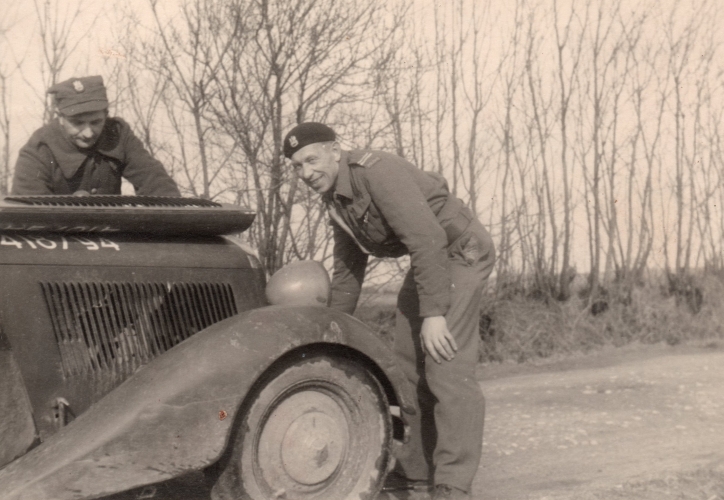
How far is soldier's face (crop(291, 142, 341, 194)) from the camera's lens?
3.85 m

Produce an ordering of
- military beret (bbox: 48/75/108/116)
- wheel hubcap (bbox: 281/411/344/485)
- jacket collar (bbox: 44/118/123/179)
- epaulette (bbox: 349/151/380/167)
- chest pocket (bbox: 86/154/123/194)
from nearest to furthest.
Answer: wheel hubcap (bbox: 281/411/344/485) < epaulette (bbox: 349/151/380/167) < military beret (bbox: 48/75/108/116) < jacket collar (bbox: 44/118/123/179) < chest pocket (bbox: 86/154/123/194)

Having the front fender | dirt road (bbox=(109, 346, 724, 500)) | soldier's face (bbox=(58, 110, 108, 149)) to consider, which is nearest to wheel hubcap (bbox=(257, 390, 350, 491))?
the front fender

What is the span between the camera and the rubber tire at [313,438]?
3.19 meters

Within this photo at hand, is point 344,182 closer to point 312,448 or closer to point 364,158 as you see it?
point 364,158

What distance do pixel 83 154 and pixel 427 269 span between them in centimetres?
183

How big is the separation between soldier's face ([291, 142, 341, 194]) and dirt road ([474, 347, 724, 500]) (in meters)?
1.66

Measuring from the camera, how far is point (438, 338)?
367 cm

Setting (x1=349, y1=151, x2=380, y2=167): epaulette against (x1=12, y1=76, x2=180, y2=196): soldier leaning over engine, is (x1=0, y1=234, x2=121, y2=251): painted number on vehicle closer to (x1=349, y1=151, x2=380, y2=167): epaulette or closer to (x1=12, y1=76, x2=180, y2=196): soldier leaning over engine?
(x1=12, y1=76, x2=180, y2=196): soldier leaning over engine

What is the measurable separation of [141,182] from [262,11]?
463 cm

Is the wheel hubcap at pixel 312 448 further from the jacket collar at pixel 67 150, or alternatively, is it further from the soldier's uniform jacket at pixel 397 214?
the jacket collar at pixel 67 150

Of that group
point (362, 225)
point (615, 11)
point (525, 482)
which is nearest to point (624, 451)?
point (525, 482)

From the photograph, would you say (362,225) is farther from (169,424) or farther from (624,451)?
(624,451)

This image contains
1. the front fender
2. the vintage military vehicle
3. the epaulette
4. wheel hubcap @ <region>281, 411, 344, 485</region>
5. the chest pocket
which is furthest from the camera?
the chest pocket

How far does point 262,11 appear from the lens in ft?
28.1
